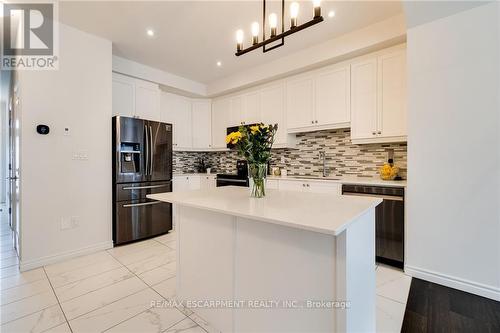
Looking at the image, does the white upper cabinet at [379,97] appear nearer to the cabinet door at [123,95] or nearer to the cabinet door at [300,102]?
the cabinet door at [300,102]

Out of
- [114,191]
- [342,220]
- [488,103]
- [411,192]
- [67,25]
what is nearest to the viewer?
[342,220]

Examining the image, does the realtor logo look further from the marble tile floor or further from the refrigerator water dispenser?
the marble tile floor

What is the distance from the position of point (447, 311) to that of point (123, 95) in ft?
14.9

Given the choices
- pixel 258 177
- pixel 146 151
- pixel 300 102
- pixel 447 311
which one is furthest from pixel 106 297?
pixel 300 102

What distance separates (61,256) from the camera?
105 inches

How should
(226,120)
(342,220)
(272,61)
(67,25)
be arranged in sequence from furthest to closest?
(226,120)
(272,61)
(67,25)
(342,220)

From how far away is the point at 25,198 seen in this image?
96.4 inches

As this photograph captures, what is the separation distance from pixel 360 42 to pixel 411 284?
9.00 ft

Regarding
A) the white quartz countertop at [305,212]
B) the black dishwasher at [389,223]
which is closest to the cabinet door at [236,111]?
the black dishwasher at [389,223]

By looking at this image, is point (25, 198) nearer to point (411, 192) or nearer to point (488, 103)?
point (411, 192)

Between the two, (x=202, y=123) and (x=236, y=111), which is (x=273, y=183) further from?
(x=202, y=123)

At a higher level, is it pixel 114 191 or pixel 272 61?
pixel 272 61

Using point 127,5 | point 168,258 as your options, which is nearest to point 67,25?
point 127,5

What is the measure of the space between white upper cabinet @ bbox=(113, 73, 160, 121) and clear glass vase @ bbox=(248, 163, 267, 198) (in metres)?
2.90
